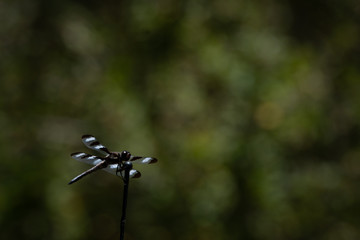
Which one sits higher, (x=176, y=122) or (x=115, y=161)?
(x=176, y=122)

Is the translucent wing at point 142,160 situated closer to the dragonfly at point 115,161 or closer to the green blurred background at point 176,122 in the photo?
the dragonfly at point 115,161

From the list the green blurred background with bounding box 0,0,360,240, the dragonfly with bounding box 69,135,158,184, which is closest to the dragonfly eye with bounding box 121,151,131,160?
the dragonfly with bounding box 69,135,158,184

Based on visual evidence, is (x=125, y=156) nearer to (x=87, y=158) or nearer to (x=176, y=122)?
(x=87, y=158)

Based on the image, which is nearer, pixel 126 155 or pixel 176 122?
pixel 126 155

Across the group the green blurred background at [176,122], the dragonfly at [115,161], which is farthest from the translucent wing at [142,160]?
the green blurred background at [176,122]

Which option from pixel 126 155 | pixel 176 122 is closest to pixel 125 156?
pixel 126 155

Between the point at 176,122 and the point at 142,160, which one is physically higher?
the point at 176,122

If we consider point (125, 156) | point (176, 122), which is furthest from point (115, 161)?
point (176, 122)

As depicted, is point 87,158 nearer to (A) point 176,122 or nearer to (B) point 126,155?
(B) point 126,155

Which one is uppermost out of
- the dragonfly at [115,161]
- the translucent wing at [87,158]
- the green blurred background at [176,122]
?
the green blurred background at [176,122]

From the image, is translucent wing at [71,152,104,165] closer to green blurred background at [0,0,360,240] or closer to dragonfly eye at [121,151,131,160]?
dragonfly eye at [121,151,131,160]
